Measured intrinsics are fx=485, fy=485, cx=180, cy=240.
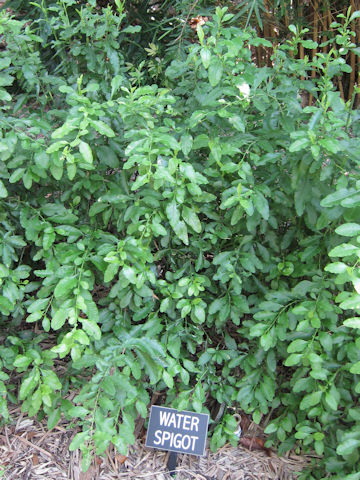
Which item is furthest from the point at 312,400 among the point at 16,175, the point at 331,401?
the point at 16,175

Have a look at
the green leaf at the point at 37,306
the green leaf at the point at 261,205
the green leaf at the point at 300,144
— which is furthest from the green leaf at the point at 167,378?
the green leaf at the point at 300,144

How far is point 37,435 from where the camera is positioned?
5.97 ft

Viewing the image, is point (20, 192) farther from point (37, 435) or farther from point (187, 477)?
point (187, 477)

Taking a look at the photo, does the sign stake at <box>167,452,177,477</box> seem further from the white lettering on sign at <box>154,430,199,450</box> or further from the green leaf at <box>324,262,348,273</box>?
the green leaf at <box>324,262,348,273</box>

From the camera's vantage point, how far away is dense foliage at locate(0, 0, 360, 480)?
4.46ft

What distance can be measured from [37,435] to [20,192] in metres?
0.91

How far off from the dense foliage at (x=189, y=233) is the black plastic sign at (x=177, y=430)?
50mm

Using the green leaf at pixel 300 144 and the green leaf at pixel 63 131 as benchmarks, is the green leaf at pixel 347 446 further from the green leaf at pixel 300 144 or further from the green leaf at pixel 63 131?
the green leaf at pixel 63 131

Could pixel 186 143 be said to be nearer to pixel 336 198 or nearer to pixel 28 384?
pixel 336 198

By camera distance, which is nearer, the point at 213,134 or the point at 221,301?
the point at 213,134

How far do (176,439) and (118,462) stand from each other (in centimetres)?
27

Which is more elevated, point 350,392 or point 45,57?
point 45,57

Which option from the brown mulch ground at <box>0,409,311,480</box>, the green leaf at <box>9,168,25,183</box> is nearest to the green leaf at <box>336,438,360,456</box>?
the brown mulch ground at <box>0,409,311,480</box>

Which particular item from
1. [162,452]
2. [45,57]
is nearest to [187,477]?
[162,452]
